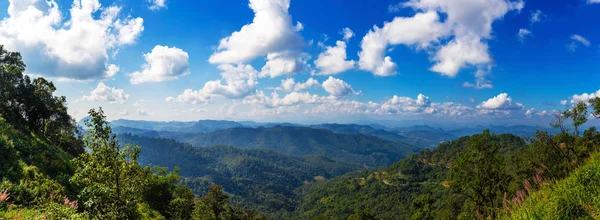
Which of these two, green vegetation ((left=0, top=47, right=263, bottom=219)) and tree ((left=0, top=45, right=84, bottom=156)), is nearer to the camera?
green vegetation ((left=0, top=47, right=263, bottom=219))

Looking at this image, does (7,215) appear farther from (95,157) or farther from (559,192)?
(559,192)

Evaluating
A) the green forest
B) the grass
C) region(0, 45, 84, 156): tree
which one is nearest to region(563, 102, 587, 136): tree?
the green forest

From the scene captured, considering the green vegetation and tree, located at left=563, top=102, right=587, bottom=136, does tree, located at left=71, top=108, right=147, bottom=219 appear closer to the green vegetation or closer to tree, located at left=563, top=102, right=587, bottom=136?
the green vegetation

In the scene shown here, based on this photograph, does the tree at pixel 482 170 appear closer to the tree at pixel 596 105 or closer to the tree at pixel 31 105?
the tree at pixel 596 105

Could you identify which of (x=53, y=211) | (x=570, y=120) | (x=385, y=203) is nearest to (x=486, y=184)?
(x=570, y=120)

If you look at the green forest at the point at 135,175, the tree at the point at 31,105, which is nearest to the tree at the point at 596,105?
the green forest at the point at 135,175
